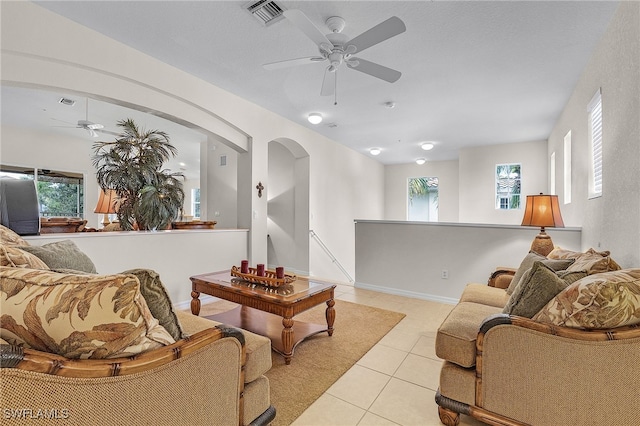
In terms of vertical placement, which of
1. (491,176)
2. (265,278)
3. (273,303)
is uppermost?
(491,176)

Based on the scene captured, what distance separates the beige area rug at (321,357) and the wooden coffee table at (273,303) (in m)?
0.10

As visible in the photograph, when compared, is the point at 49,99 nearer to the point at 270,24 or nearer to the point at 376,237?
the point at 270,24

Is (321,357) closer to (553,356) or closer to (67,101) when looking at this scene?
(553,356)

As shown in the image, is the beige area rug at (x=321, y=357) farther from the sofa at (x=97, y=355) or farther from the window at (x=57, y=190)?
the window at (x=57, y=190)

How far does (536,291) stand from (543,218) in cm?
191

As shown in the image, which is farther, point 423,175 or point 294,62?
point 423,175

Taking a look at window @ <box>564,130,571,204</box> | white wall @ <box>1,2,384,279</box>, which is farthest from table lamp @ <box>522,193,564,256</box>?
white wall @ <box>1,2,384,279</box>

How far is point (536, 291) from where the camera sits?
1.49 metres

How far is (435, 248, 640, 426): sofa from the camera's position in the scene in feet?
4.10

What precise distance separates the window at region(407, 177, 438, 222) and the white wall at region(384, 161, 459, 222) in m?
0.20

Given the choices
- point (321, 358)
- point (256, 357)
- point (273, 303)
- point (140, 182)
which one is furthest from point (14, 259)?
point (140, 182)

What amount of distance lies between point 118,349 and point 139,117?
204 inches

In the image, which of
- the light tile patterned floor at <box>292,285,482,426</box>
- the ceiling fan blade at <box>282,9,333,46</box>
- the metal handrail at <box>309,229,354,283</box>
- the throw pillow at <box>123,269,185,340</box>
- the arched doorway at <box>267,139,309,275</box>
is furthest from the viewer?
the metal handrail at <box>309,229,354,283</box>

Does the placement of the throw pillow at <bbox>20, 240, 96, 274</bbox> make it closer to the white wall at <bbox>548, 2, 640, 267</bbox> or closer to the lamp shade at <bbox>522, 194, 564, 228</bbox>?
the white wall at <bbox>548, 2, 640, 267</bbox>
